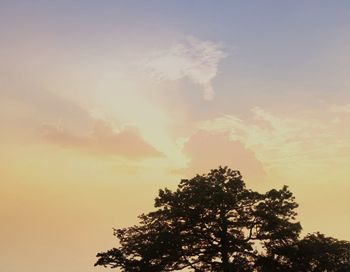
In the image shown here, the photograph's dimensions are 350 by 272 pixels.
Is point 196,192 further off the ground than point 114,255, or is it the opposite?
point 196,192

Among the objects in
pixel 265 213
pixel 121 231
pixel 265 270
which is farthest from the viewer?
pixel 121 231

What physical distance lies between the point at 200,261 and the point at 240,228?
186 inches

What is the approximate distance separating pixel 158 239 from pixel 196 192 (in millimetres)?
5304

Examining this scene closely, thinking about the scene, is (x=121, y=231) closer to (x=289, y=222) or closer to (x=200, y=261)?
(x=200, y=261)

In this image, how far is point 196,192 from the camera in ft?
127

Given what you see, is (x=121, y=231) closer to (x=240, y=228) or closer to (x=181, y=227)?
(x=181, y=227)

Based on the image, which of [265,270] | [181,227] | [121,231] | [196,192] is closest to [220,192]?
[196,192]

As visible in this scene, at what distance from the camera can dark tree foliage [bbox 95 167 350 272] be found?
37531 mm

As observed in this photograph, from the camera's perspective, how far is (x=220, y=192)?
38000 millimetres

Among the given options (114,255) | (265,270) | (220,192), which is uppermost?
(220,192)

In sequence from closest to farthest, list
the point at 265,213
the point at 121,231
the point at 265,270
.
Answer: the point at 265,270 < the point at 265,213 < the point at 121,231

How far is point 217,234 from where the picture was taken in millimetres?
38656

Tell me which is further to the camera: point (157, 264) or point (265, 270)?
point (157, 264)

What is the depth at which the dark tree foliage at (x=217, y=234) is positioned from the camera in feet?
123
